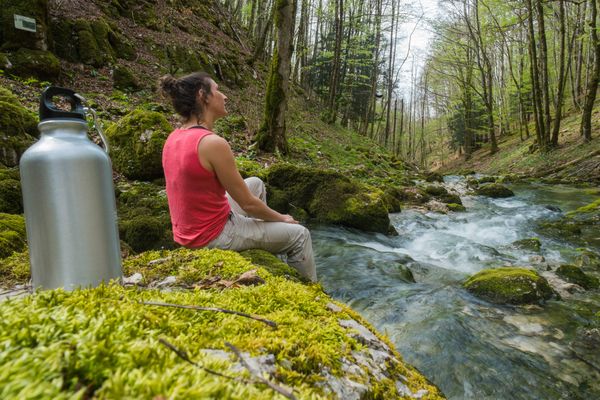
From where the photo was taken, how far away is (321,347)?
4.13 feet

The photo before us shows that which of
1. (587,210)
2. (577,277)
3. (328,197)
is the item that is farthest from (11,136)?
(587,210)

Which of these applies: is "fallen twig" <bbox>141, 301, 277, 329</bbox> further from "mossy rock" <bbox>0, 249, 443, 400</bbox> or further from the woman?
the woman

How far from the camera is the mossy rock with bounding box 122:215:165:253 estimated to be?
4.28m

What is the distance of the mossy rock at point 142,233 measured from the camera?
428cm

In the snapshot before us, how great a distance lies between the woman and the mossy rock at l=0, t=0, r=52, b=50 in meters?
9.29

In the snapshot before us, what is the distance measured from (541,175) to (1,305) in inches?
763

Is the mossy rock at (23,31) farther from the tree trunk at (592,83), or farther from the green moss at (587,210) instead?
the tree trunk at (592,83)

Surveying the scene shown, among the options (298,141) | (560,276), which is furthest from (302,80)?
(560,276)

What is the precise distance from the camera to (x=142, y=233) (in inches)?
171

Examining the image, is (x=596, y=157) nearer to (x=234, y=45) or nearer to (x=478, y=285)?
(x=478, y=285)

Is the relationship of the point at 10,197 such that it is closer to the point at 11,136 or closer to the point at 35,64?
the point at 11,136

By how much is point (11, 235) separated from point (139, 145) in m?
4.18

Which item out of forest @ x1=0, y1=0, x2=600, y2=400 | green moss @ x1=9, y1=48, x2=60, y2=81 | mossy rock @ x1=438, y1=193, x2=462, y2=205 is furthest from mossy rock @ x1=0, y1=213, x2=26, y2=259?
mossy rock @ x1=438, y1=193, x2=462, y2=205

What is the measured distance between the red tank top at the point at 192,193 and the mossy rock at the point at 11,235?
1.34 m
